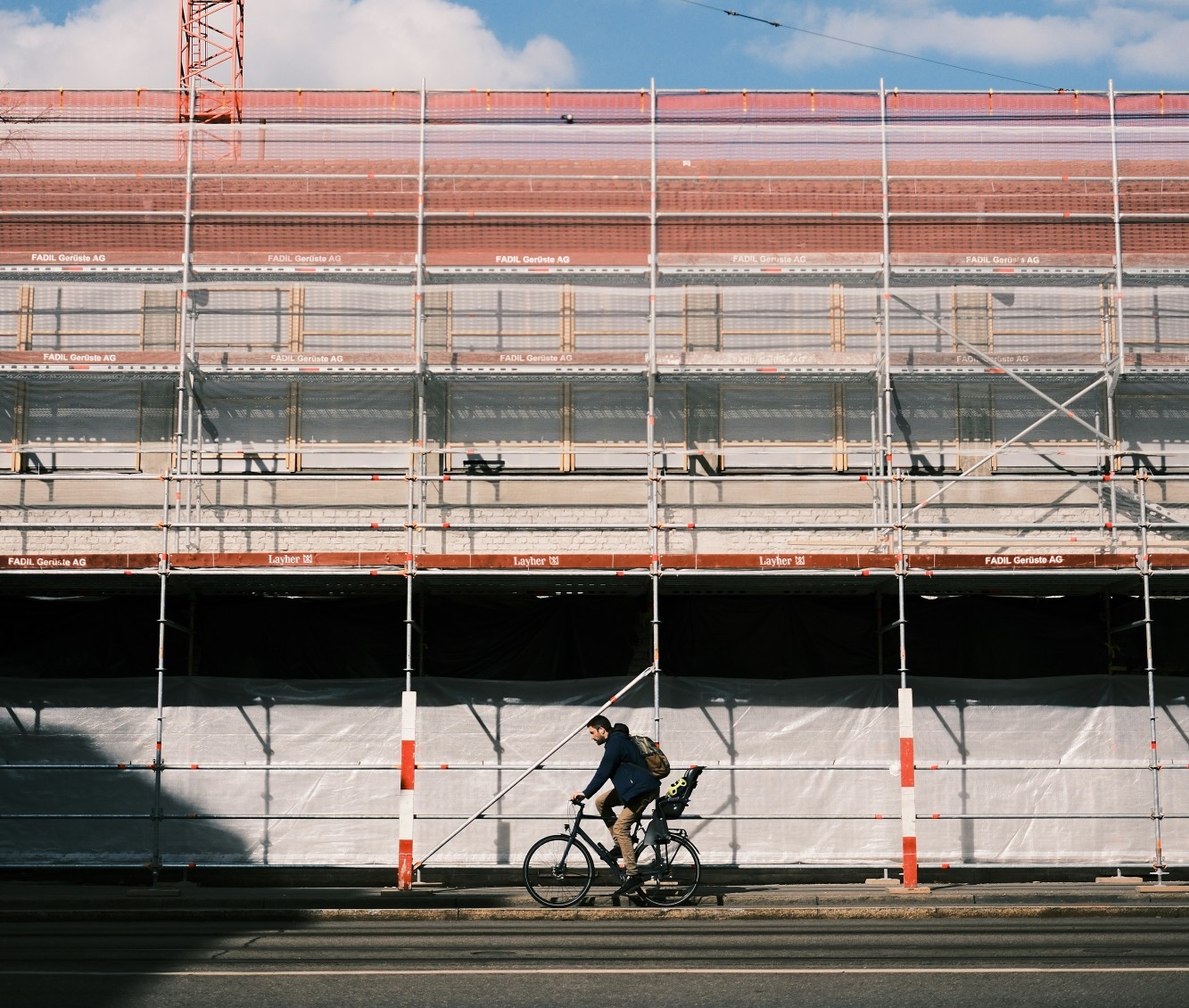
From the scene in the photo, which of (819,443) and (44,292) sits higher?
(44,292)

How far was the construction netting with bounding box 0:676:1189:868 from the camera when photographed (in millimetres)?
17375

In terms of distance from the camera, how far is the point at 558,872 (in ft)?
47.4

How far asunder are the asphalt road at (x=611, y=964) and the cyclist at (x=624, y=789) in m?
1.01

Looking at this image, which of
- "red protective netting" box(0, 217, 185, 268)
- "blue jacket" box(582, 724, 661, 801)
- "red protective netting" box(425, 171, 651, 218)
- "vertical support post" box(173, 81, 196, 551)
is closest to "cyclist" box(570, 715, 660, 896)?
"blue jacket" box(582, 724, 661, 801)

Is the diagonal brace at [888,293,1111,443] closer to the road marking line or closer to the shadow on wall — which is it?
the road marking line

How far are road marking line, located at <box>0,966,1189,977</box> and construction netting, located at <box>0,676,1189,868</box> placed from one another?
22.4 ft

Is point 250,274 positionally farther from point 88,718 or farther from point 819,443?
point 819,443

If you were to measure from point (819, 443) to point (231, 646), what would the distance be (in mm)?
7480

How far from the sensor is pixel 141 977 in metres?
10.1

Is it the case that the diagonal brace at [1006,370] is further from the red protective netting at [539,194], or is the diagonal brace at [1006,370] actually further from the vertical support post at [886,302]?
the red protective netting at [539,194]

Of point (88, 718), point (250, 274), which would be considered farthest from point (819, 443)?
point (88, 718)

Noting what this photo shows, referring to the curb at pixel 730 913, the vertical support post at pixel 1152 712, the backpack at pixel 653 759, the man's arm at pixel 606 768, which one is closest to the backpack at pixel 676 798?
the backpack at pixel 653 759

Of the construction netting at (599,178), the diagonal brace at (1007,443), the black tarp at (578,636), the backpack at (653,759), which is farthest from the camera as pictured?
the construction netting at (599,178)

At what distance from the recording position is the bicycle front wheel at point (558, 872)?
14.4 metres
